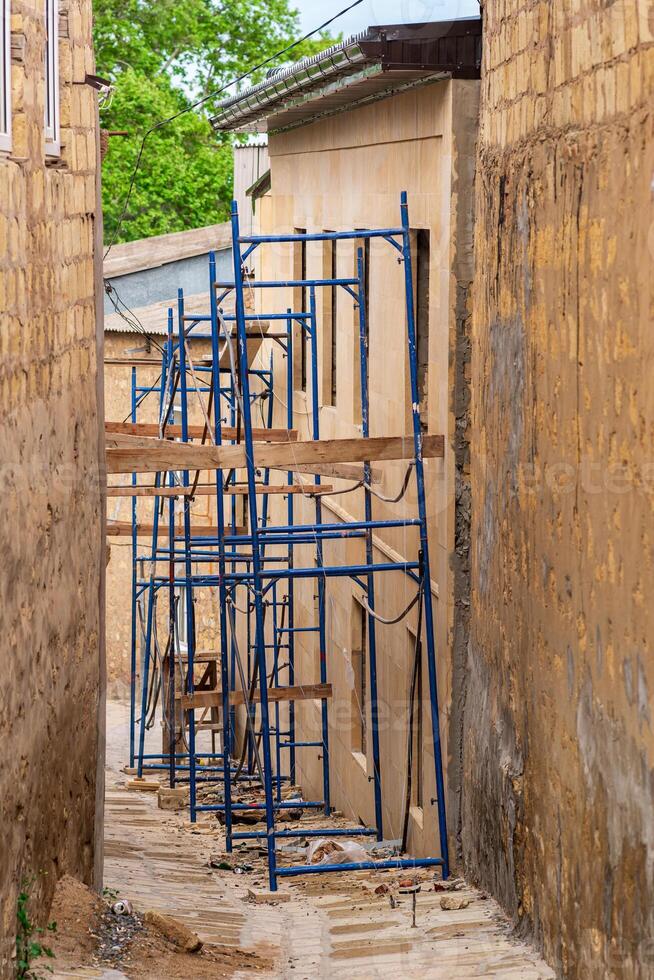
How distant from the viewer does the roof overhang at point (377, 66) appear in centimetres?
852

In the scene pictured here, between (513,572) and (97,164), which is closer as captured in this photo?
(513,572)

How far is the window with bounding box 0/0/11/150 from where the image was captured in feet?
18.9

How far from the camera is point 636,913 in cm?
498

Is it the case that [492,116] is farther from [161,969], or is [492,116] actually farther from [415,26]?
[161,969]

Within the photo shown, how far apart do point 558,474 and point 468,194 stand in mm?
2996

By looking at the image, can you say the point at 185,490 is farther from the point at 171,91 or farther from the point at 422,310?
the point at 171,91

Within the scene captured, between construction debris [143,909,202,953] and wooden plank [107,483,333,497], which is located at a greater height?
wooden plank [107,483,333,497]

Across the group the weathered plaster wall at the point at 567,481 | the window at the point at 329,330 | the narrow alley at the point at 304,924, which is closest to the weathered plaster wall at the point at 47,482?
the narrow alley at the point at 304,924

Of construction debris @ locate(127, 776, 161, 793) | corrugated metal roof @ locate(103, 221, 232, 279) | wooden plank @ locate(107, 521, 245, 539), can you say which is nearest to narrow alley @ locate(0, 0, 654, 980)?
construction debris @ locate(127, 776, 161, 793)

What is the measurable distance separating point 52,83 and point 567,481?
10.3ft

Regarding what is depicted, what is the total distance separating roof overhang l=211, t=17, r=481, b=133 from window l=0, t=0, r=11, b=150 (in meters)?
3.32

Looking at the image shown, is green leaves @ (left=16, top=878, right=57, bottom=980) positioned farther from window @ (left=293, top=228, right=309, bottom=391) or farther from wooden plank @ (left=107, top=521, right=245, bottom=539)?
window @ (left=293, top=228, right=309, bottom=391)

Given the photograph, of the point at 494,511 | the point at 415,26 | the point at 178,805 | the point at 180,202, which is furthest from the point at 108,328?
the point at 180,202

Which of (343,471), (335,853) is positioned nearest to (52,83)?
(343,471)
